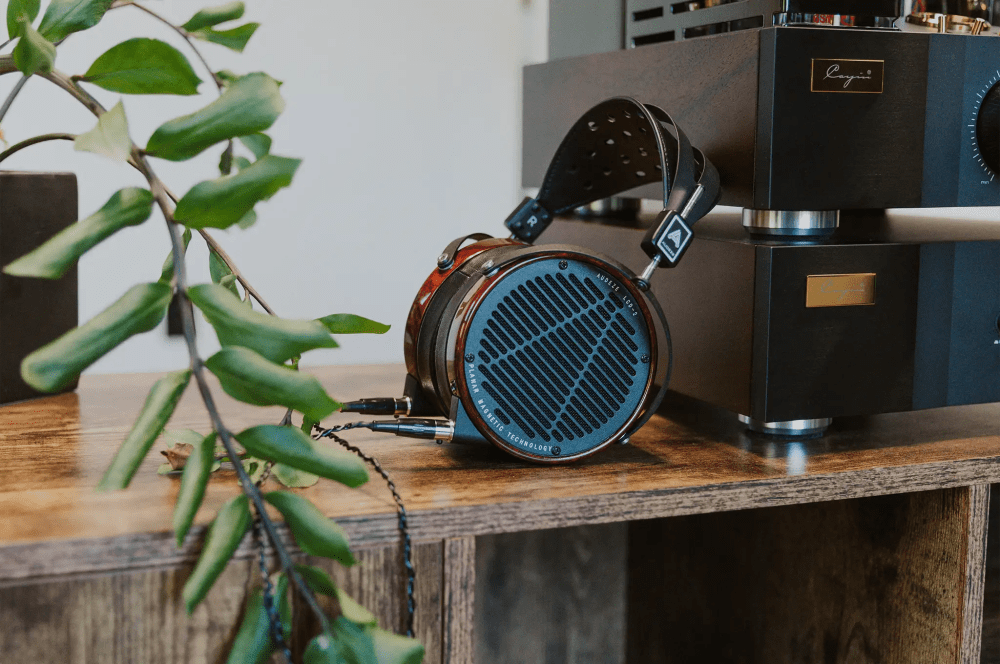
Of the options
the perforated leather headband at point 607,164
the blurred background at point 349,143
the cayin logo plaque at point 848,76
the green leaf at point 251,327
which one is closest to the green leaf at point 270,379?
the green leaf at point 251,327

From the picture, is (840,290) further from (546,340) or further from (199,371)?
(199,371)

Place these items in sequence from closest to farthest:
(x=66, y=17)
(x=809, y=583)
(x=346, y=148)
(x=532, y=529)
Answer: (x=66, y=17) → (x=532, y=529) → (x=809, y=583) → (x=346, y=148)

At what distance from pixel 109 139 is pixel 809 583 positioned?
73 cm

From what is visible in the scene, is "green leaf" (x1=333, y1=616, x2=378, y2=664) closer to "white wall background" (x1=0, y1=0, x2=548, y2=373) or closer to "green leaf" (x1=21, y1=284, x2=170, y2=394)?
"green leaf" (x1=21, y1=284, x2=170, y2=394)

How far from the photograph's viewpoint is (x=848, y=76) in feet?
2.53

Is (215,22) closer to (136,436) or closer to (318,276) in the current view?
(136,436)

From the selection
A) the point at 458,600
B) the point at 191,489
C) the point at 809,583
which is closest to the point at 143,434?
the point at 191,489

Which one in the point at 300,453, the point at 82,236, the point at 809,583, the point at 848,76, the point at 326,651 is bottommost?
the point at 809,583

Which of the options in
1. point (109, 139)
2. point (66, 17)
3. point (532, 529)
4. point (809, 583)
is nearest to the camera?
point (109, 139)

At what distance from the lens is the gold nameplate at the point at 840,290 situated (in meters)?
0.77

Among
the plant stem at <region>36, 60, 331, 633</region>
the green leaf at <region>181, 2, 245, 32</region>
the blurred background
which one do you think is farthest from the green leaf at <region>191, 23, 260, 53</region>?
the blurred background

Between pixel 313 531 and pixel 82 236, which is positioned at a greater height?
pixel 82 236

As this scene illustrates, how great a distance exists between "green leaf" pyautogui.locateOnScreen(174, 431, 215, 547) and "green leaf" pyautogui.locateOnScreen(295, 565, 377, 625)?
0.24 feet

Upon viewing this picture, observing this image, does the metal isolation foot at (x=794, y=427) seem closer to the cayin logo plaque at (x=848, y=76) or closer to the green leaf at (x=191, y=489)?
the cayin logo plaque at (x=848, y=76)
